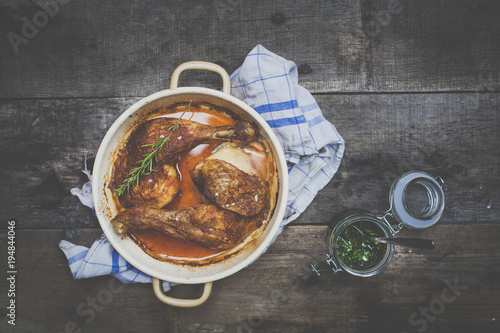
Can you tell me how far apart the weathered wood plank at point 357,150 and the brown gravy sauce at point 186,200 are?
321 millimetres

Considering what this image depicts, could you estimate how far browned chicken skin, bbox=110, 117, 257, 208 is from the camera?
1171 mm

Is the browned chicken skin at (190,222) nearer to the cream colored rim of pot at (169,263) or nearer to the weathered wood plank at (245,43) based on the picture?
the cream colored rim of pot at (169,263)

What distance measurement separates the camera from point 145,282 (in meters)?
1.40

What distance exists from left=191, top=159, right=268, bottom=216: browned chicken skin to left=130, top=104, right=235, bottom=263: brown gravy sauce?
0.11 m

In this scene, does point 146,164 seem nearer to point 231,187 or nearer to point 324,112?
point 231,187

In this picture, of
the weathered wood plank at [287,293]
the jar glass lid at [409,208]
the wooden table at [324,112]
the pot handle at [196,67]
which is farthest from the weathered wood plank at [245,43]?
the weathered wood plank at [287,293]

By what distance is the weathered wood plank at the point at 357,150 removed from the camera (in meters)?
1.42

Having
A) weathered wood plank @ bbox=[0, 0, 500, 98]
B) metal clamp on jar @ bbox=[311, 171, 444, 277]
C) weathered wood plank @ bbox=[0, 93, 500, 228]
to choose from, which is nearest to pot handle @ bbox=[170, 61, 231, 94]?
→ weathered wood plank @ bbox=[0, 0, 500, 98]

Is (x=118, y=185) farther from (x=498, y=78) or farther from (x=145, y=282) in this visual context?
(x=498, y=78)

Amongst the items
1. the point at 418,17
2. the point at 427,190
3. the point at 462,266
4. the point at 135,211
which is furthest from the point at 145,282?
the point at 418,17

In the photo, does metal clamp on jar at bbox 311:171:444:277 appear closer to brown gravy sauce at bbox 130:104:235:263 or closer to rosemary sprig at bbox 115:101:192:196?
brown gravy sauce at bbox 130:104:235:263

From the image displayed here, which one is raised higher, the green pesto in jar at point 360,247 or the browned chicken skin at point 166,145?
the browned chicken skin at point 166,145

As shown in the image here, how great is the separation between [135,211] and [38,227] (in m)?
0.60

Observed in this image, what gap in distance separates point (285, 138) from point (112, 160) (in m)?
0.67
